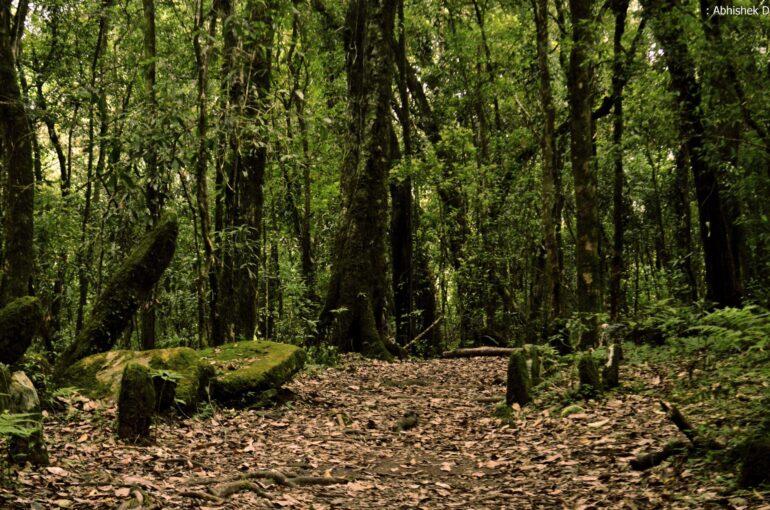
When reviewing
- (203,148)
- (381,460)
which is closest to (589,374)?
(381,460)

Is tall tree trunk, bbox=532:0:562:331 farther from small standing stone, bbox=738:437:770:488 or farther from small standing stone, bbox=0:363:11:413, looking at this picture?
small standing stone, bbox=0:363:11:413

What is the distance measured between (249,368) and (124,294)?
2070mm

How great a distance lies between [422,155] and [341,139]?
9.55 ft

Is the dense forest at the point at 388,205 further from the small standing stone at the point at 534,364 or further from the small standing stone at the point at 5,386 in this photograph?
the small standing stone at the point at 534,364

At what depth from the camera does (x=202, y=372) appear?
7.96 m

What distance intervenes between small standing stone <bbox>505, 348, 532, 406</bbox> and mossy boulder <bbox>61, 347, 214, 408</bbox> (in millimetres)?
4161

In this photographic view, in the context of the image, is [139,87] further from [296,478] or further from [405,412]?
[296,478]

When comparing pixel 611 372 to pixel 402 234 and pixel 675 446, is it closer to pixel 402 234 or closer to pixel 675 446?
pixel 675 446

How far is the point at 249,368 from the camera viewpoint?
28.1 feet

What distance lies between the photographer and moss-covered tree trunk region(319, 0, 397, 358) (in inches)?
528

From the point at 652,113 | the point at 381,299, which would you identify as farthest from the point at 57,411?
the point at 652,113

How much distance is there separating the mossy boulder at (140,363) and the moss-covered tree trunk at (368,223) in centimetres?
556

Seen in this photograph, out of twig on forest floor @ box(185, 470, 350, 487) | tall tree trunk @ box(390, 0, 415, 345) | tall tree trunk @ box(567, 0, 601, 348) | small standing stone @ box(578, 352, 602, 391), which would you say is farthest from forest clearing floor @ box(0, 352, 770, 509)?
tall tree trunk @ box(390, 0, 415, 345)

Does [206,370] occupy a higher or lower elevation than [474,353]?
higher
